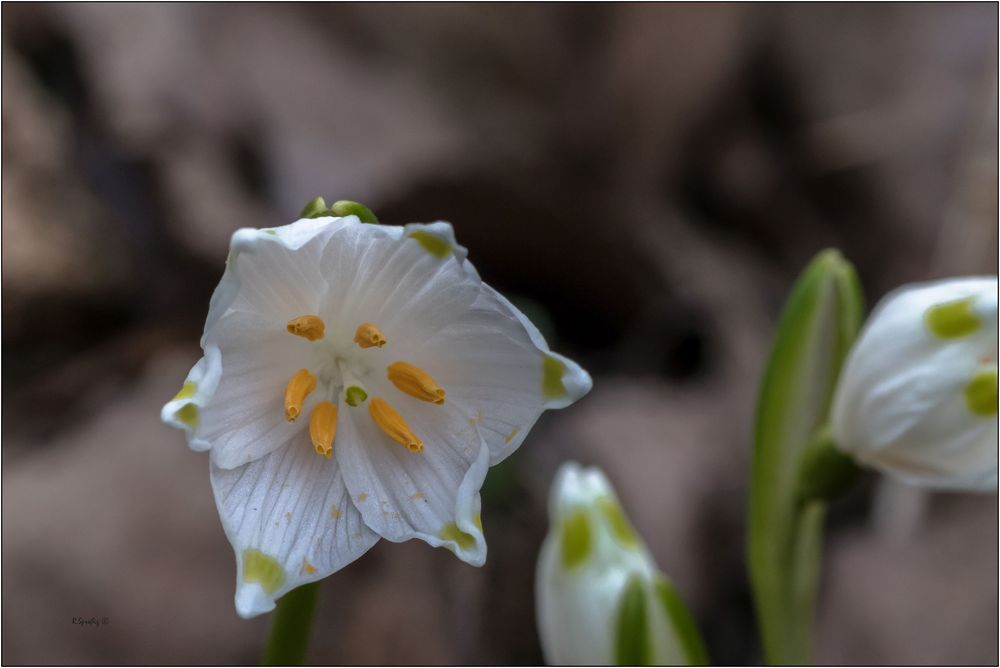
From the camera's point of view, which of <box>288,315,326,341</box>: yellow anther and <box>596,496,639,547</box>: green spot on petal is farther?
<box>596,496,639,547</box>: green spot on petal

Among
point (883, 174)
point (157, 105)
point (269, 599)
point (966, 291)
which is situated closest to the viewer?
point (269, 599)

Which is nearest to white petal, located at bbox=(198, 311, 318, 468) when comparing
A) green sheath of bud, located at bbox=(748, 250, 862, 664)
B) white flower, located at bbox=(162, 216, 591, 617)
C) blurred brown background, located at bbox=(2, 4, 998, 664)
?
white flower, located at bbox=(162, 216, 591, 617)

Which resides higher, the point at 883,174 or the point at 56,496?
the point at 883,174

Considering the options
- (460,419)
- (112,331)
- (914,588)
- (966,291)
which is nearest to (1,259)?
(112,331)

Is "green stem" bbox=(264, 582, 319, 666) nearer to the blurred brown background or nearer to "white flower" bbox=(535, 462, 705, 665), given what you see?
"white flower" bbox=(535, 462, 705, 665)

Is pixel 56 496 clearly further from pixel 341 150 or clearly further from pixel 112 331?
pixel 341 150

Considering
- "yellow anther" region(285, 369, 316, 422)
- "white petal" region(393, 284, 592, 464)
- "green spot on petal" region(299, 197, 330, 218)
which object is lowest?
"yellow anther" region(285, 369, 316, 422)

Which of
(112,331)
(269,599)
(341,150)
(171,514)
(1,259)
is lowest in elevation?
(171,514)
